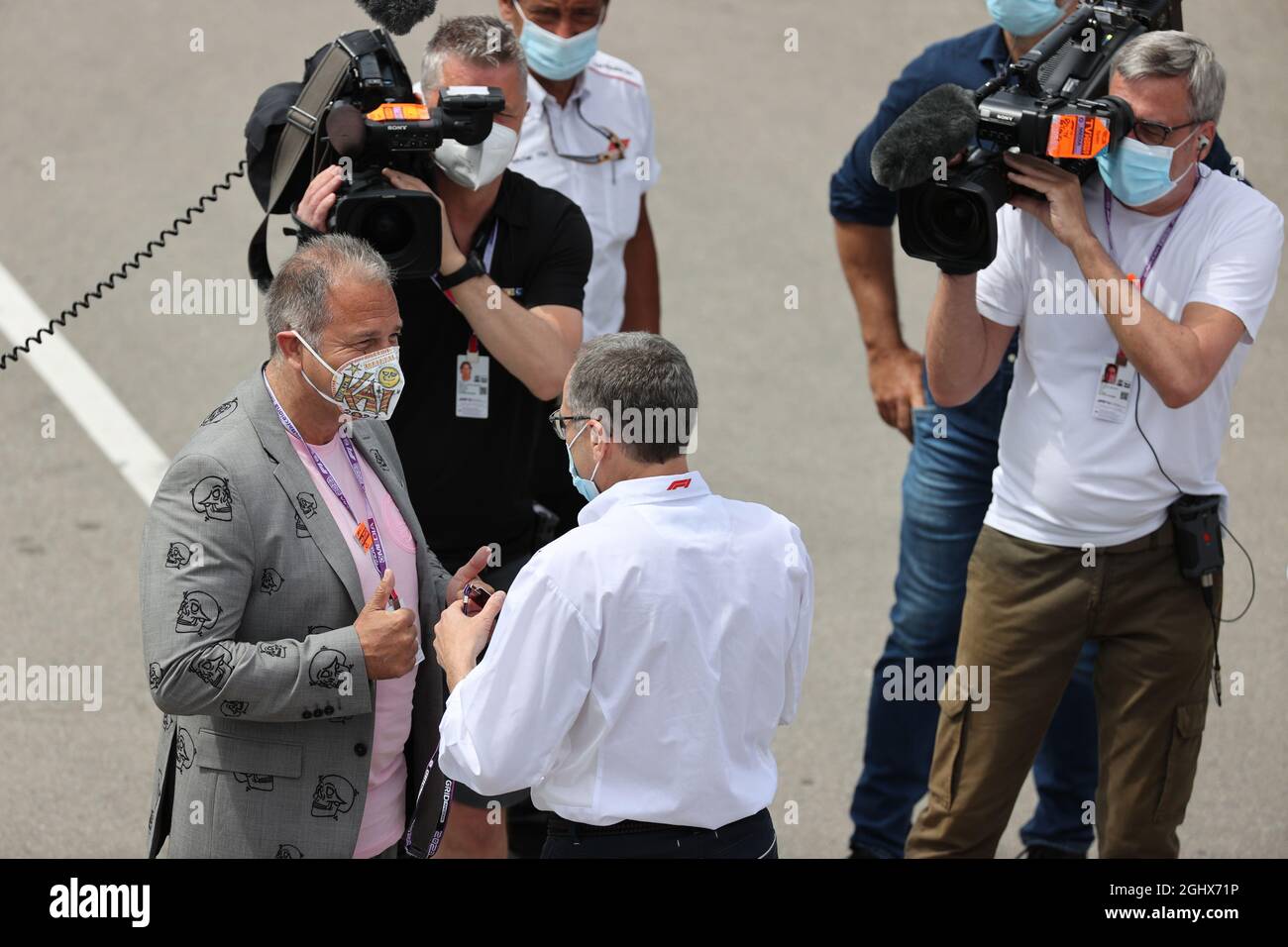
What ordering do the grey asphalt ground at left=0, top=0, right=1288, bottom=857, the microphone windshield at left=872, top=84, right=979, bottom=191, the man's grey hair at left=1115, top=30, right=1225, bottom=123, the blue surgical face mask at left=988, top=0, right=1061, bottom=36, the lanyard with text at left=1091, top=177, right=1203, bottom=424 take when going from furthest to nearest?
1. the grey asphalt ground at left=0, top=0, right=1288, bottom=857
2. the blue surgical face mask at left=988, top=0, right=1061, bottom=36
3. the lanyard with text at left=1091, top=177, right=1203, bottom=424
4. the man's grey hair at left=1115, top=30, right=1225, bottom=123
5. the microphone windshield at left=872, top=84, right=979, bottom=191

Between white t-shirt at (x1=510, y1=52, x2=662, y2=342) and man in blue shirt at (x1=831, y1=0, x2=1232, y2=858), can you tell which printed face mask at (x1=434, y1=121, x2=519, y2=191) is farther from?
man in blue shirt at (x1=831, y1=0, x2=1232, y2=858)

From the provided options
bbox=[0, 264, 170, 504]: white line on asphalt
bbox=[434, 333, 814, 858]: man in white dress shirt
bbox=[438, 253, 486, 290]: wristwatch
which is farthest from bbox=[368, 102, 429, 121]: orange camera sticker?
bbox=[0, 264, 170, 504]: white line on asphalt

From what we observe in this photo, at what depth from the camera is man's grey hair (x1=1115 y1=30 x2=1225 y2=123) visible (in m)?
4.25

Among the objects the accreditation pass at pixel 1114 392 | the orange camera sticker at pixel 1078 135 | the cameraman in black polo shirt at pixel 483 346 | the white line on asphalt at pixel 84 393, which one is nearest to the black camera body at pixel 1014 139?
the orange camera sticker at pixel 1078 135

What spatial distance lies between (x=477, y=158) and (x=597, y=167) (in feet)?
3.78

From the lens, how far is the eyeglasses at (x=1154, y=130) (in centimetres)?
423

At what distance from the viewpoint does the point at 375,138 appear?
167 inches

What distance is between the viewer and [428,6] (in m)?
4.73

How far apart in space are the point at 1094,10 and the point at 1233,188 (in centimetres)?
64

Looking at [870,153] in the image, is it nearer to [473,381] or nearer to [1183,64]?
[1183,64]

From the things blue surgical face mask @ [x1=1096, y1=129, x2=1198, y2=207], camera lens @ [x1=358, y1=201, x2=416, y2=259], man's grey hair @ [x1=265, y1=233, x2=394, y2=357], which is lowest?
man's grey hair @ [x1=265, y1=233, x2=394, y2=357]

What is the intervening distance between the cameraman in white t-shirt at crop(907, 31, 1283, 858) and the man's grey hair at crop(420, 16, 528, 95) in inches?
54.1

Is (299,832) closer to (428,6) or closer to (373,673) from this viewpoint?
(373,673)

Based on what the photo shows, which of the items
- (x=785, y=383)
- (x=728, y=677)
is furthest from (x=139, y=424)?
(x=728, y=677)
